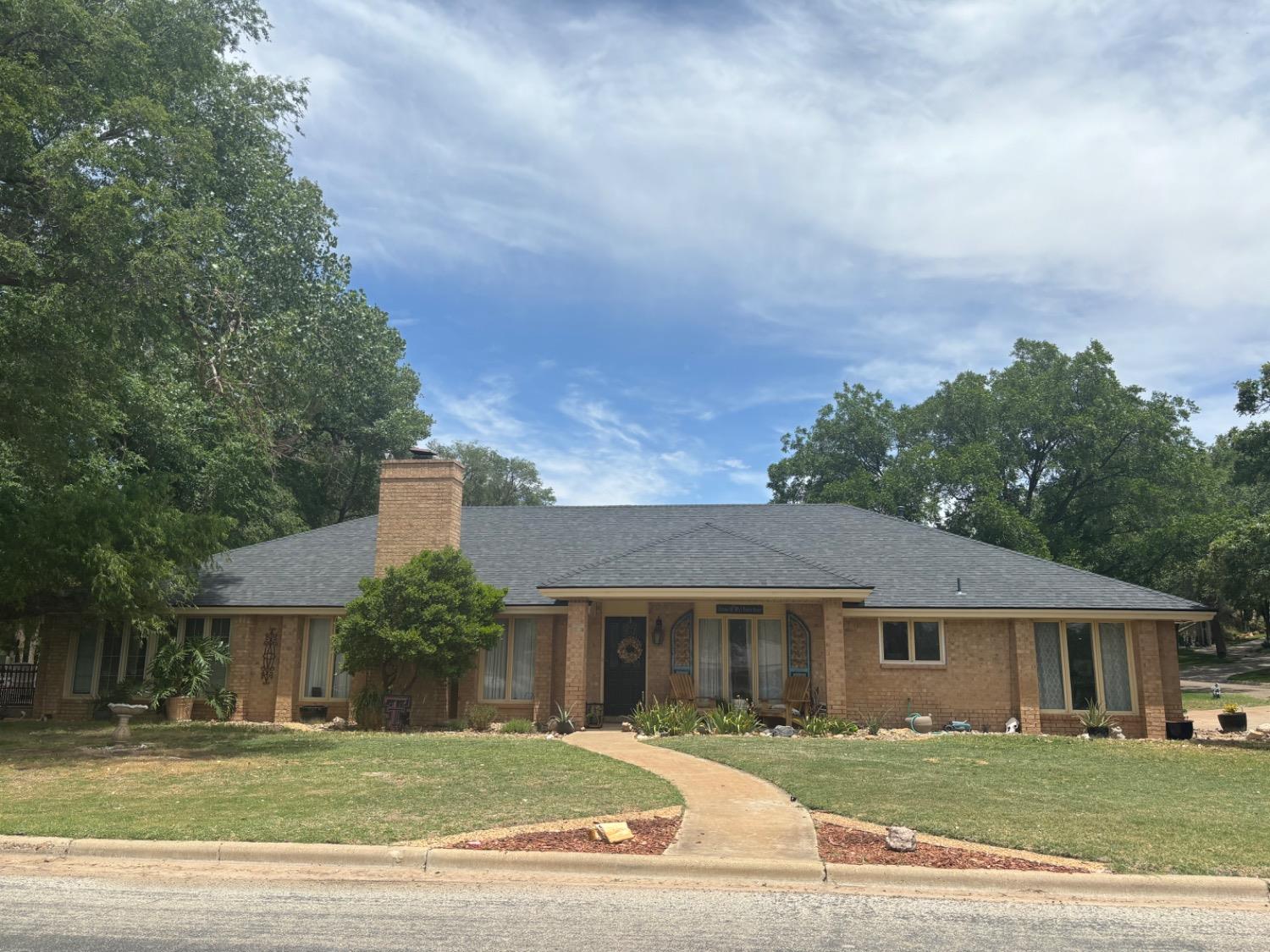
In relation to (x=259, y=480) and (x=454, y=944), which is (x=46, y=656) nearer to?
(x=259, y=480)

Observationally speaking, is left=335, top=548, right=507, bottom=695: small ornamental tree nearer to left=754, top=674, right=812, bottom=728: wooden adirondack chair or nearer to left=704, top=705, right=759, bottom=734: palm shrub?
left=704, top=705, right=759, bottom=734: palm shrub

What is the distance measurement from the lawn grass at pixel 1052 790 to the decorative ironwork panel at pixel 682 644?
3238mm

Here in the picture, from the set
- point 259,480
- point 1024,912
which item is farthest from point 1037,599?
point 259,480

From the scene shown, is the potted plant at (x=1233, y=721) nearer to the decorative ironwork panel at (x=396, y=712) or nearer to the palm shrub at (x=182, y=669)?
the decorative ironwork panel at (x=396, y=712)

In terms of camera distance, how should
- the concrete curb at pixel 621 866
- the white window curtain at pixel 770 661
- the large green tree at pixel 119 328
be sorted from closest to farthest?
1. the concrete curb at pixel 621 866
2. the large green tree at pixel 119 328
3. the white window curtain at pixel 770 661

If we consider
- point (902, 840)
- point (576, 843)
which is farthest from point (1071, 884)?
point (576, 843)

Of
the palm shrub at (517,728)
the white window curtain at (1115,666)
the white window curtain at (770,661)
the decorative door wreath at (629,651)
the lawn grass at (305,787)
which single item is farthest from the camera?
the decorative door wreath at (629,651)

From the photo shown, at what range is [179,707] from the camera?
64.6 ft

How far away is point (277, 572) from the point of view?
2225cm

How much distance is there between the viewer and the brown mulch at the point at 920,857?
7488 mm

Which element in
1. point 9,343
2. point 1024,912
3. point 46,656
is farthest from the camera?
point 46,656

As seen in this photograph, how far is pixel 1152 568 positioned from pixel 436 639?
34.4 meters

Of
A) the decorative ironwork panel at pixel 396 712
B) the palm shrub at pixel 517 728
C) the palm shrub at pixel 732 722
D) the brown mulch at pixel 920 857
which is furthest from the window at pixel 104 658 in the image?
the brown mulch at pixel 920 857

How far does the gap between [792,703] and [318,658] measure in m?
10.7
